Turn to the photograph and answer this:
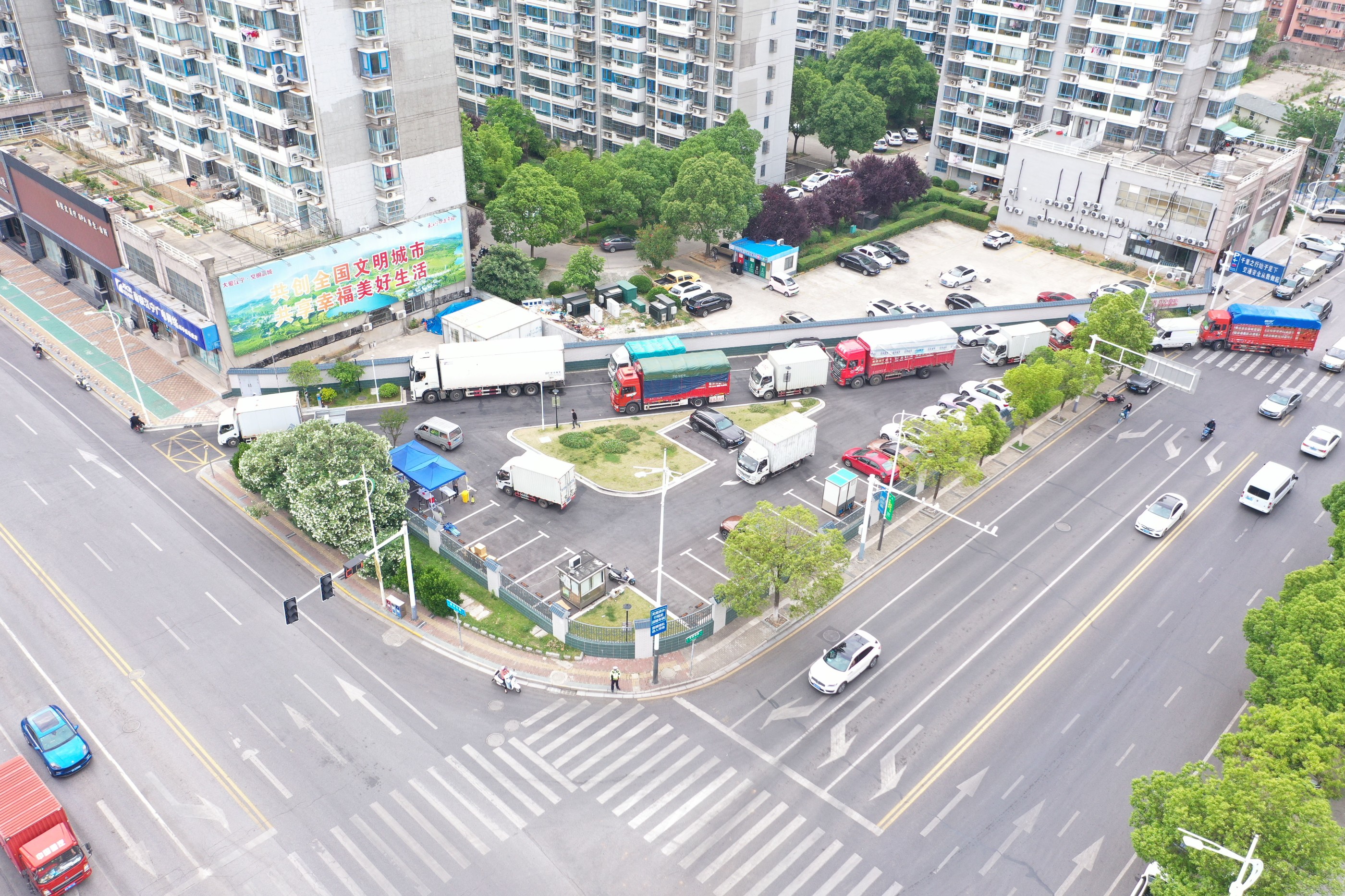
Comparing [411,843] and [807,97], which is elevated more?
[807,97]

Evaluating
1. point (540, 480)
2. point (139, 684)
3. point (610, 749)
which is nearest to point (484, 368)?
point (540, 480)

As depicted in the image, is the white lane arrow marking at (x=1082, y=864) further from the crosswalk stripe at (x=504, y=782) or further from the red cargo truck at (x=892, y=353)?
the red cargo truck at (x=892, y=353)

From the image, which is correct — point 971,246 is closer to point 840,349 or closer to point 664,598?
point 840,349

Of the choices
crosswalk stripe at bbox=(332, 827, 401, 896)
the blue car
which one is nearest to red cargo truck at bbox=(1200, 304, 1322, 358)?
crosswalk stripe at bbox=(332, 827, 401, 896)

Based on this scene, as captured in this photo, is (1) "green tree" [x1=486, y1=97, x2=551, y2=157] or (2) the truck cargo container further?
(1) "green tree" [x1=486, y1=97, x2=551, y2=157]

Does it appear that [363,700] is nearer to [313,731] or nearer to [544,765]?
[313,731]

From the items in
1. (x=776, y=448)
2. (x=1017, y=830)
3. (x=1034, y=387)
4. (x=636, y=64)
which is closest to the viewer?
(x=1017, y=830)

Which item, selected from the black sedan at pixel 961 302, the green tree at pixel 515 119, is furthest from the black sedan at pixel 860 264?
the green tree at pixel 515 119

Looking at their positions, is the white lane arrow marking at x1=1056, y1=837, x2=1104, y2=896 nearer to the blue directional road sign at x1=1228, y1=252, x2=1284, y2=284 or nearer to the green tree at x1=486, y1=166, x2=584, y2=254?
the green tree at x1=486, y1=166, x2=584, y2=254
